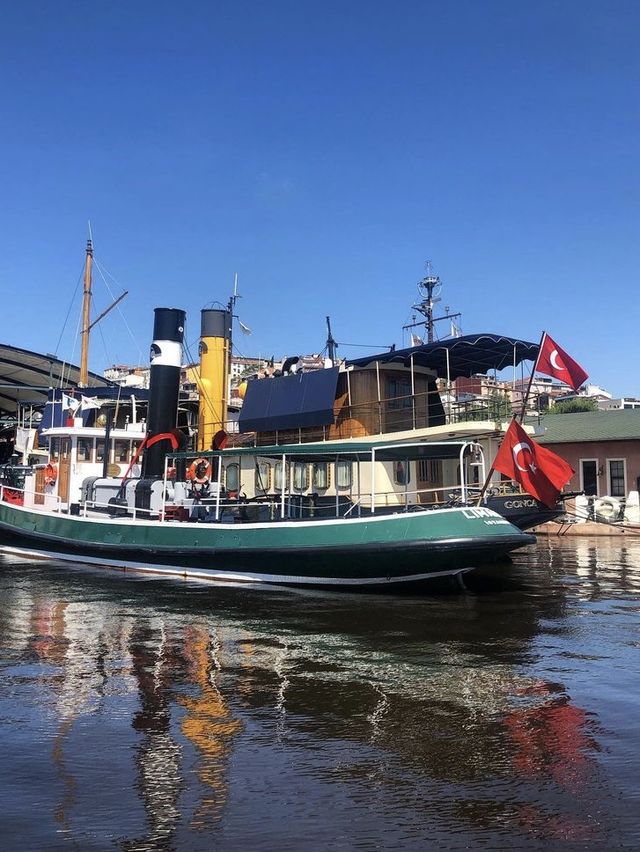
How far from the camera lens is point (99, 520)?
63.2 feet

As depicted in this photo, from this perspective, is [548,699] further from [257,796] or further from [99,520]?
[99,520]

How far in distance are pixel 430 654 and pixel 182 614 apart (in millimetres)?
5145

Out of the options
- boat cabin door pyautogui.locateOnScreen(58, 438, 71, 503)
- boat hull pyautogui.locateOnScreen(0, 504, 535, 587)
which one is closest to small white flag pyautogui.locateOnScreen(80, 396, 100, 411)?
boat cabin door pyautogui.locateOnScreen(58, 438, 71, 503)

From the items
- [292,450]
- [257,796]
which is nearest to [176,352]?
[292,450]

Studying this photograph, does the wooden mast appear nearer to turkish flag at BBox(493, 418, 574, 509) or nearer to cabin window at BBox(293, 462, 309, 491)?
cabin window at BBox(293, 462, 309, 491)

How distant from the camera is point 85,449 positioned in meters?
22.8

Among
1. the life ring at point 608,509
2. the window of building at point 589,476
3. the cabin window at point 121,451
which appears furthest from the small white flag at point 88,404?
the window of building at point 589,476

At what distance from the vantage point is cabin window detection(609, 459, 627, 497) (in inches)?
1284

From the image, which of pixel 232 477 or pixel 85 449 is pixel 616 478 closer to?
pixel 232 477

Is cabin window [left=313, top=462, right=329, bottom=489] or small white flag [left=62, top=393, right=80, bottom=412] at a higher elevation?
small white flag [left=62, top=393, right=80, bottom=412]

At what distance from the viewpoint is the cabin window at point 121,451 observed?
2298 centimetres

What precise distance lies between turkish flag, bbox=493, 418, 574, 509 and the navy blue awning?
8679 mm

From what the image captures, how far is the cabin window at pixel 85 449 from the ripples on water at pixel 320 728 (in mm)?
9886

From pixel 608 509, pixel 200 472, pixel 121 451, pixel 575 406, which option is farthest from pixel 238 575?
pixel 575 406
